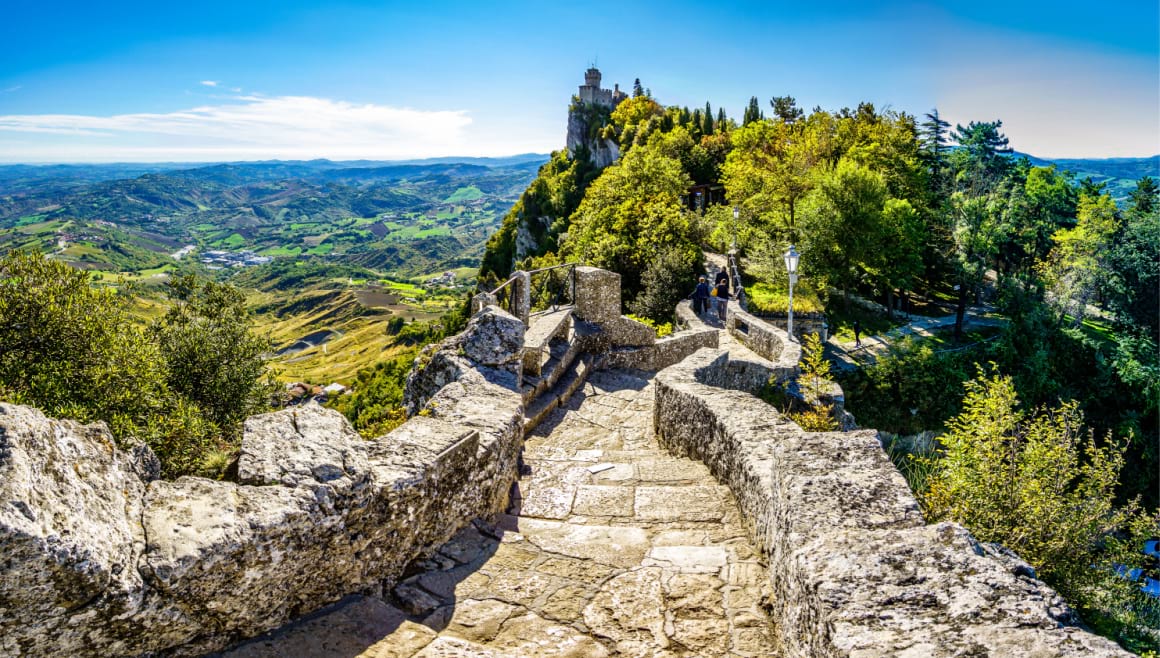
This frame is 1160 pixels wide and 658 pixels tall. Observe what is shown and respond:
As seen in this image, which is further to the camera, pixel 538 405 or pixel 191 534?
pixel 538 405

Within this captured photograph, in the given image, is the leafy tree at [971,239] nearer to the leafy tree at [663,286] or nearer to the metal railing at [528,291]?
the leafy tree at [663,286]

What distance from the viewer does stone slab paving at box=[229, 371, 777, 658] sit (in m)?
3.60

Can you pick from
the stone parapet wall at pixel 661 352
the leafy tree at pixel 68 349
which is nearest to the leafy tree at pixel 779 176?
the stone parapet wall at pixel 661 352

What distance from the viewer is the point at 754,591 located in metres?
4.23

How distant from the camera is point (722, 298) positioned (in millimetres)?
20438

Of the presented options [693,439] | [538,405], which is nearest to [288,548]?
[693,439]

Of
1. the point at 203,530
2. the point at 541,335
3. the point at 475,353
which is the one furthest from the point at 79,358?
the point at 203,530

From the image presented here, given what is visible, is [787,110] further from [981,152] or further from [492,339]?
[492,339]

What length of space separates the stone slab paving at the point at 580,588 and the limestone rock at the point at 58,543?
2.37 ft

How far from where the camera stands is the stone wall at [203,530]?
258 centimetres

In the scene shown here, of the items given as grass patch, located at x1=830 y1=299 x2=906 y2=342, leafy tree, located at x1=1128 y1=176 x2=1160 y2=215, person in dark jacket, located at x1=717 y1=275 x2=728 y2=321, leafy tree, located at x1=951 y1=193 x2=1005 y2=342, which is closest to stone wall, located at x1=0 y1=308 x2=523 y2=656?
person in dark jacket, located at x1=717 y1=275 x2=728 y2=321

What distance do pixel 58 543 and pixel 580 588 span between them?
289cm

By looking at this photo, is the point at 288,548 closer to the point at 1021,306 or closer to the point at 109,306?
the point at 109,306

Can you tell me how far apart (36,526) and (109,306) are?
13806mm
